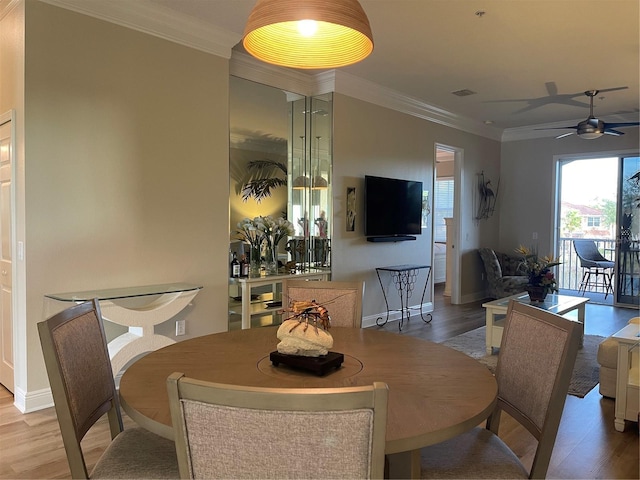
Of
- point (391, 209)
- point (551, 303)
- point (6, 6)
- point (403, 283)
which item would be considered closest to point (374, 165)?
point (391, 209)

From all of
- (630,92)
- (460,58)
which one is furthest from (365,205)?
(630,92)

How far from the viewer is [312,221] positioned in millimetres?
5191

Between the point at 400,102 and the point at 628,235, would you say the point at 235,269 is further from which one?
the point at 628,235

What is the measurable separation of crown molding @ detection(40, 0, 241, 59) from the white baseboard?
252cm

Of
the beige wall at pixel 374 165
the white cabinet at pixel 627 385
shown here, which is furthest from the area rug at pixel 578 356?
the beige wall at pixel 374 165

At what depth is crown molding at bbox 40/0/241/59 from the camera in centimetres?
321

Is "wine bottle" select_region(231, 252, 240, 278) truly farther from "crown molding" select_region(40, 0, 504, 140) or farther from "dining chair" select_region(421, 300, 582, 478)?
"dining chair" select_region(421, 300, 582, 478)

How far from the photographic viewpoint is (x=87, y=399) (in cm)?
159

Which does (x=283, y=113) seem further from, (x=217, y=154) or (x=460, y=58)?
(x=460, y=58)

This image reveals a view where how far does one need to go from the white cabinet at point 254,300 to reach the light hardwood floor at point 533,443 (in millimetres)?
1417

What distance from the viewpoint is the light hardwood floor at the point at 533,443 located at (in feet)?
7.80

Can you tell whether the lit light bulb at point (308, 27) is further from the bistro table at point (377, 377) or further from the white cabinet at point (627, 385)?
the white cabinet at point (627, 385)

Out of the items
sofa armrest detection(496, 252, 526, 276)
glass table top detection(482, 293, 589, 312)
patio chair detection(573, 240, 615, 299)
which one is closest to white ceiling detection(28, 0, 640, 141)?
glass table top detection(482, 293, 589, 312)

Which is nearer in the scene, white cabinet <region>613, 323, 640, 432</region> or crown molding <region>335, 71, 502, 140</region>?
white cabinet <region>613, 323, 640, 432</region>
